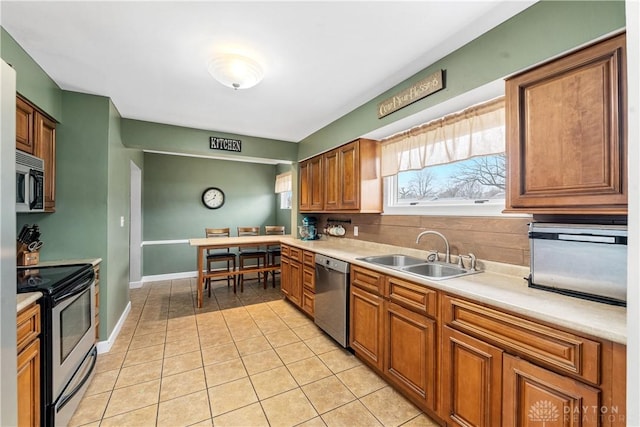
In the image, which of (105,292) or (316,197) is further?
(316,197)

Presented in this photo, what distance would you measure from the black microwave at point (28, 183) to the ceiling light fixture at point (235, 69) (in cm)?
137

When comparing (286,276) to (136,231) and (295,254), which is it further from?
(136,231)

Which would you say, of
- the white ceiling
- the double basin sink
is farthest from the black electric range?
the double basin sink

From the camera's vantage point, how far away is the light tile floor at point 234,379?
171 cm

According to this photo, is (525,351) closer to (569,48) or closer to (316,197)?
(569,48)

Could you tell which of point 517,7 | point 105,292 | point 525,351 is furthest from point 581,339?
point 105,292

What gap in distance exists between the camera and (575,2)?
4.16 feet

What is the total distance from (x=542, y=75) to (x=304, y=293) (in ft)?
9.58

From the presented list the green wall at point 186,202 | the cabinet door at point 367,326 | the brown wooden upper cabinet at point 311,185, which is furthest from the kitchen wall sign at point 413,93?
the green wall at point 186,202

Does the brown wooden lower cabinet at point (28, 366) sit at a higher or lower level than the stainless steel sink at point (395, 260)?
lower

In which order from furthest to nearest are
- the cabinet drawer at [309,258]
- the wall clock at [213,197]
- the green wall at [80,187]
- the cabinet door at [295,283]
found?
the wall clock at [213,197], the cabinet door at [295,283], the cabinet drawer at [309,258], the green wall at [80,187]

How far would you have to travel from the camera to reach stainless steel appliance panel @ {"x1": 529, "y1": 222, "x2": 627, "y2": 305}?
119 centimetres

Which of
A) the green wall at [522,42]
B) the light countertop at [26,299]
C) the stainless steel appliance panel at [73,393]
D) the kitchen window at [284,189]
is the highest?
the green wall at [522,42]

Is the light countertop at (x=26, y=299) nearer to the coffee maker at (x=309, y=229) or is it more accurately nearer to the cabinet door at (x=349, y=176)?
the cabinet door at (x=349, y=176)
